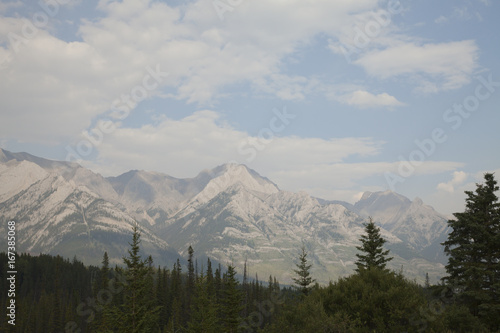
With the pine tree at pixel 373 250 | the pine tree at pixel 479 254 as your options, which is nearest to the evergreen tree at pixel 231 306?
the pine tree at pixel 373 250

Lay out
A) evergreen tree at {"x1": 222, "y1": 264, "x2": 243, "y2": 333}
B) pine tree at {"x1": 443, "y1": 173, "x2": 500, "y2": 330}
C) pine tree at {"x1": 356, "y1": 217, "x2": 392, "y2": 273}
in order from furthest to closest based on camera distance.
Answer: pine tree at {"x1": 356, "y1": 217, "x2": 392, "y2": 273} → evergreen tree at {"x1": 222, "y1": 264, "x2": 243, "y2": 333} → pine tree at {"x1": 443, "y1": 173, "x2": 500, "y2": 330}

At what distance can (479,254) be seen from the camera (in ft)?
113

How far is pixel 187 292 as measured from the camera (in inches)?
5266

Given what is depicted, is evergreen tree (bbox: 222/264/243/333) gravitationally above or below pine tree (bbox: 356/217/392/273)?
below

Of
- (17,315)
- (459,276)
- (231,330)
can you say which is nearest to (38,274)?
(17,315)

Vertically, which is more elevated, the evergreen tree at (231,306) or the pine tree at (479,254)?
the pine tree at (479,254)

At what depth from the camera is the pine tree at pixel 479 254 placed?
31562 mm

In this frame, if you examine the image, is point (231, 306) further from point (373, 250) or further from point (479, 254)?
point (479, 254)

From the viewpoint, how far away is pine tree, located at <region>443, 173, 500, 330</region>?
31562 mm

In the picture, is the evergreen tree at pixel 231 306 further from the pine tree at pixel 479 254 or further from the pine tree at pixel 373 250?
the pine tree at pixel 479 254

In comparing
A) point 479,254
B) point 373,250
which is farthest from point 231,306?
point 479,254

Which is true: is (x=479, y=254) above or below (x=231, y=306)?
above

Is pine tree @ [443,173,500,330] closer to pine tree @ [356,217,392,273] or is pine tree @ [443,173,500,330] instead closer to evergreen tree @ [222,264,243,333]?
pine tree @ [356,217,392,273]

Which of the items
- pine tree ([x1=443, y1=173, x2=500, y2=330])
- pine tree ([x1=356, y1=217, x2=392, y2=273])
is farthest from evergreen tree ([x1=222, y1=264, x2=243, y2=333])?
pine tree ([x1=443, y1=173, x2=500, y2=330])
